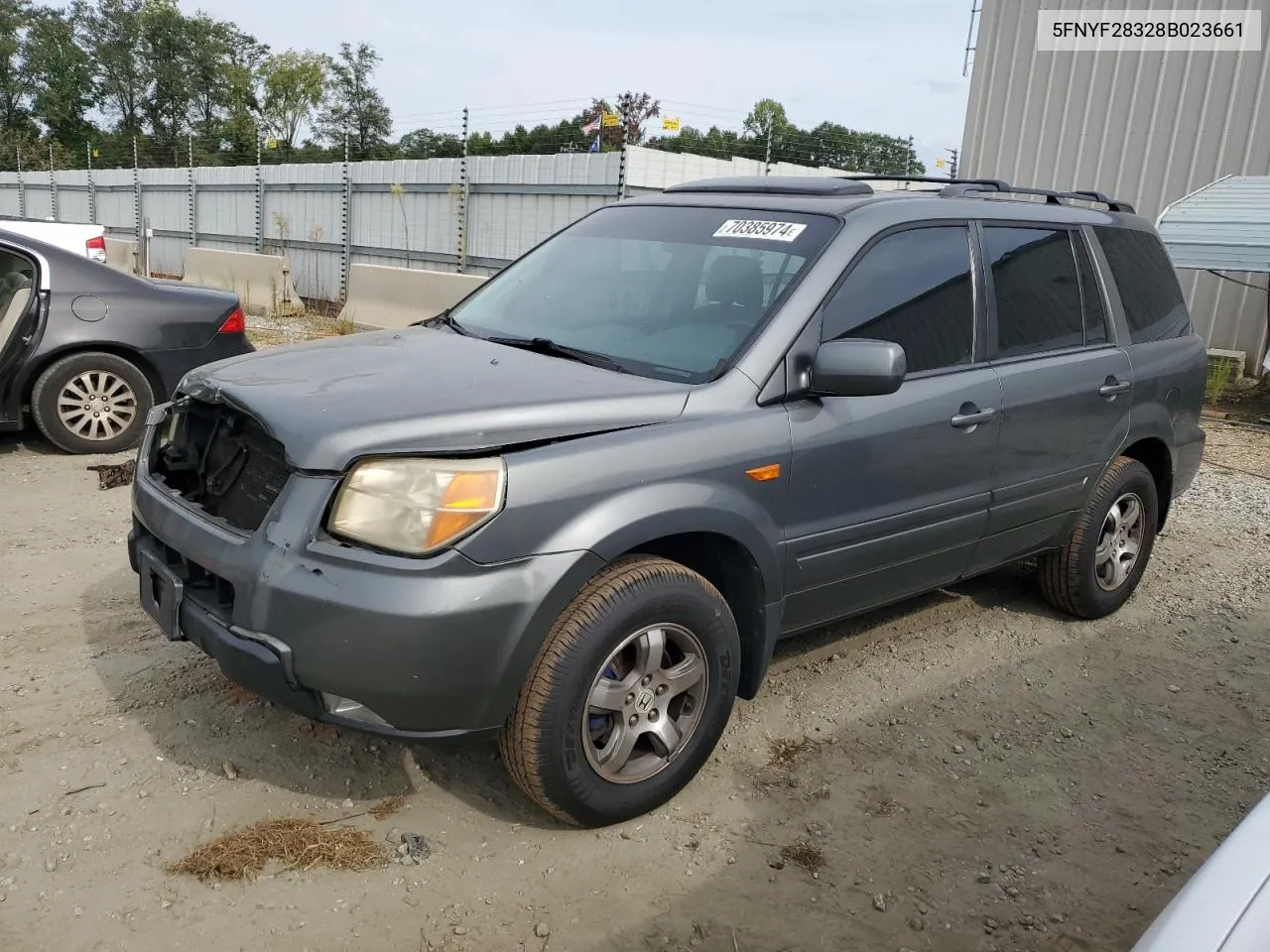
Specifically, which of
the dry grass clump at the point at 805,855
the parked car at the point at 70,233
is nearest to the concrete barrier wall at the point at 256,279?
the parked car at the point at 70,233

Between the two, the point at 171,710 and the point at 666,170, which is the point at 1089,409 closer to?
the point at 171,710

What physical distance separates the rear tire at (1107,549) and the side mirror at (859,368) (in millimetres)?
1959

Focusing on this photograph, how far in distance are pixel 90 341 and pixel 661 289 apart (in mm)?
4627

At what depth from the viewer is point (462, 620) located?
2.44 meters

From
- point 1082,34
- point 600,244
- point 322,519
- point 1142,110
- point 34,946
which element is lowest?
point 34,946

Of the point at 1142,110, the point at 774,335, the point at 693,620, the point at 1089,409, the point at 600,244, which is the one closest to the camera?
the point at 693,620

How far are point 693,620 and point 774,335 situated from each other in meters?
0.93

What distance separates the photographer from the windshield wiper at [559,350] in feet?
10.4

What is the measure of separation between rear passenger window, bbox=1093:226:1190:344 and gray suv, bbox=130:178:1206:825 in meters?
0.10

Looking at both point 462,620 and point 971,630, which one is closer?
point 462,620

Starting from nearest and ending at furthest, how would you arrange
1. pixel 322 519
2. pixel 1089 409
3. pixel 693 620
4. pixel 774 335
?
1. pixel 322 519
2. pixel 693 620
3. pixel 774 335
4. pixel 1089 409

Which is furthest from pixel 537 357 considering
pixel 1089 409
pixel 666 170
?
pixel 666 170

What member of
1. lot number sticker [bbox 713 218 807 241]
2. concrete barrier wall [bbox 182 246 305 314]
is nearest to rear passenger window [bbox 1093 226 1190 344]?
lot number sticker [bbox 713 218 807 241]

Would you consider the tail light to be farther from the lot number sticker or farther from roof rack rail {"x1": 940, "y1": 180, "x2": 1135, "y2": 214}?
roof rack rail {"x1": 940, "y1": 180, "x2": 1135, "y2": 214}
